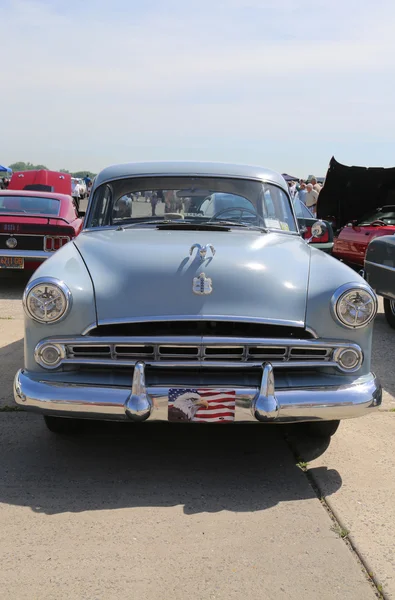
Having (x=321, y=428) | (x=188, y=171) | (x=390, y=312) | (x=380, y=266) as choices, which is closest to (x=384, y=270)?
(x=380, y=266)

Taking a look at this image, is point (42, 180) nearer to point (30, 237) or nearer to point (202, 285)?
point (30, 237)

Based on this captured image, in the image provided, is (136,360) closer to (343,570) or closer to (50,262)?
(50,262)

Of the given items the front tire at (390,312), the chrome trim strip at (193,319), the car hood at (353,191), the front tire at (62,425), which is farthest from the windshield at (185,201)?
the car hood at (353,191)

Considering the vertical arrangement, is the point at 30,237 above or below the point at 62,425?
above

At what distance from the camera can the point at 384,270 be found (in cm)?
706

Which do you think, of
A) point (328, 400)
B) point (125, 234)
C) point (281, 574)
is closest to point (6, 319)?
point (125, 234)

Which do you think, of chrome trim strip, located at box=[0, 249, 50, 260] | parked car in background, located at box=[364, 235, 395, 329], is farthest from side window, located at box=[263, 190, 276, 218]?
chrome trim strip, located at box=[0, 249, 50, 260]

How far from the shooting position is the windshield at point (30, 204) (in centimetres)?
929

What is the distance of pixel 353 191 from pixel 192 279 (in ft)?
28.2

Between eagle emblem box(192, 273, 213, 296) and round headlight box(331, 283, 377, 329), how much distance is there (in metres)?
0.61

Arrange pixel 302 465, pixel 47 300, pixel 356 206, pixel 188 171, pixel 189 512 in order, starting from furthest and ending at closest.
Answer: pixel 356 206 → pixel 188 171 → pixel 302 465 → pixel 47 300 → pixel 189 512

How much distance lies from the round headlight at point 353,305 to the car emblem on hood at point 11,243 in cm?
603

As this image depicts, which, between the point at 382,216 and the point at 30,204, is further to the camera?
the point at 382,216

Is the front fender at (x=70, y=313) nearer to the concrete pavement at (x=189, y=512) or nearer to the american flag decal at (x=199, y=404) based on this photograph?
the american flag decal at (x=199, y=404)
